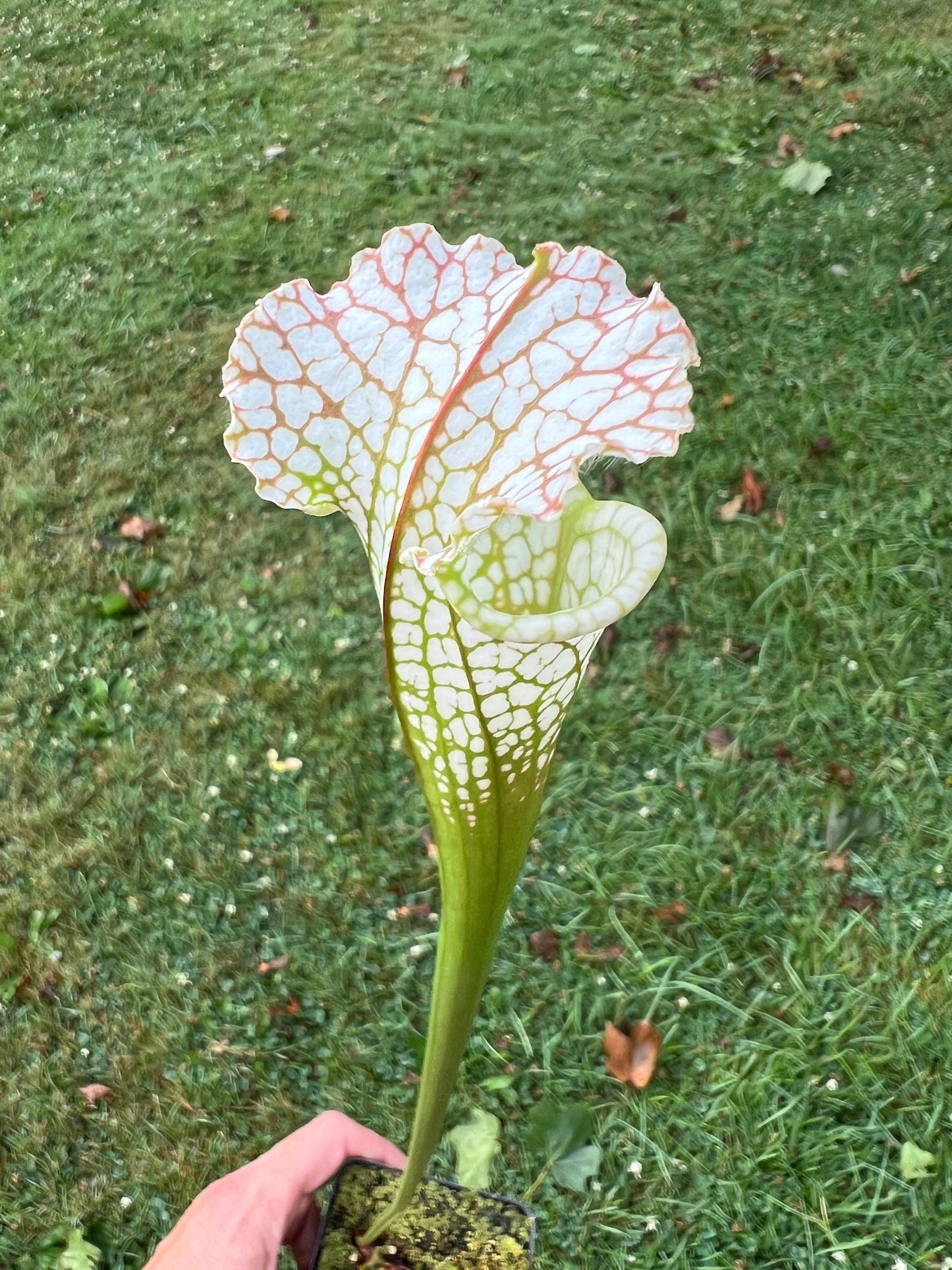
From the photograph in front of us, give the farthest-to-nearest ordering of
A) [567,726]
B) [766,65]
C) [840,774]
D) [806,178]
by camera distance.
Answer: [766,65], [806,178], [567,726], [840,774]

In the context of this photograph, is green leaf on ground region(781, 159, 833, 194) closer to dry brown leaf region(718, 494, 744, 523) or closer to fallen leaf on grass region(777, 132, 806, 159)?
fallen leaf on grass region(777, 132, 806, 159)

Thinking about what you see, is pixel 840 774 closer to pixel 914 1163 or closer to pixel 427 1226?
pixel 914 1163

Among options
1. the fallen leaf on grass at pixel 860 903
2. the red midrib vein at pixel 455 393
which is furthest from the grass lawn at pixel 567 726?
the red midrib vein at pixel 455 393

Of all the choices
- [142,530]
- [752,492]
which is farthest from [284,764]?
[752,492]

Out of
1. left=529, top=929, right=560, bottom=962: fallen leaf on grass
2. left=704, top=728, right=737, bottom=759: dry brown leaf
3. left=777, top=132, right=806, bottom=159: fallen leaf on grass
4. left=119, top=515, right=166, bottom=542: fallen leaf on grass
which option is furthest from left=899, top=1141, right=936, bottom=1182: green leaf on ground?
left=777, top=132, right=806, bottom=159: fallen leaf on grass

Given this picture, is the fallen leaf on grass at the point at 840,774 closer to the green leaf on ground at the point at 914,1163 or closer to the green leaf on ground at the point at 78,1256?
the green leaf on ground at the point at 914,1163
